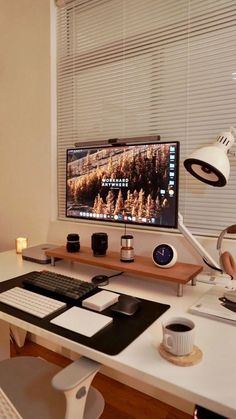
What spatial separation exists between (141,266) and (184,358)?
0.54 metres

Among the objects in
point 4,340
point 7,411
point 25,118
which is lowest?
point 4,340

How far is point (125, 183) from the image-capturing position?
1.32m

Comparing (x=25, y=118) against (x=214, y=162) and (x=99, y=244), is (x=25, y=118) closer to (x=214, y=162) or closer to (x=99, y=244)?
(x=99, y=244)

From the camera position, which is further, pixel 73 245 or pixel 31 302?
pixel 73 245

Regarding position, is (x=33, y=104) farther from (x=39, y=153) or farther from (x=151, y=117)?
(x=151, y=117)

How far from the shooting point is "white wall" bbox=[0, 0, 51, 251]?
196 centimetres

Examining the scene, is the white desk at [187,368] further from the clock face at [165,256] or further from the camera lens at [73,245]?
the camera lens at [73,245]

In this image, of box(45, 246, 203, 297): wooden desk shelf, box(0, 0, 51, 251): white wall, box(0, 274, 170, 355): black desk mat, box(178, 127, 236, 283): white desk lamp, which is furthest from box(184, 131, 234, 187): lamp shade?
box(0, 0, 51, 251): white wall

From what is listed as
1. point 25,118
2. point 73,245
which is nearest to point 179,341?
point 73,245

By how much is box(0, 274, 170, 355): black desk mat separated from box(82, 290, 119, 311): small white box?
0.8 inches

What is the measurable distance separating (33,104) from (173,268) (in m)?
1.49

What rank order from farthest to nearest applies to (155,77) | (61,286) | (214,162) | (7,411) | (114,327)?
1. (155,77)
2. (61,286)
3. (214,162)
4. (114,327)
5. (7,411)

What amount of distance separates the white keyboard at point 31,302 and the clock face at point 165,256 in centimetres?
43

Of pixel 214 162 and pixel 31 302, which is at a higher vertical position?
pixel 214 162
